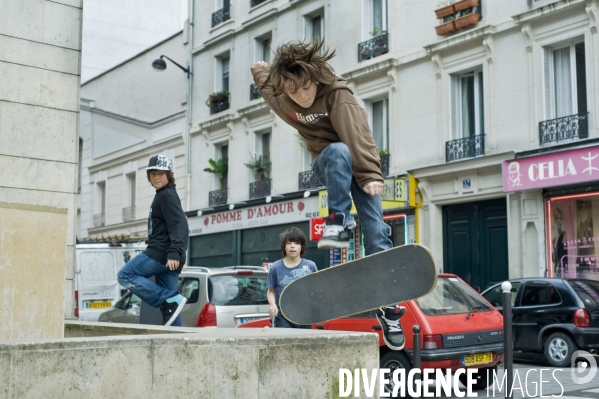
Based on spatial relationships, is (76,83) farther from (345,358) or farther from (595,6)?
(595,6)

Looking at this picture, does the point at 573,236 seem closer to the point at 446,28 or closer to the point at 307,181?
the point at 446,28

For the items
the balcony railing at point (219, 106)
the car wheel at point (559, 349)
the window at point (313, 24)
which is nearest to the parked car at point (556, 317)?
the car wheel at point (559, 349)

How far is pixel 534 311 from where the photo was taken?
12914 mm

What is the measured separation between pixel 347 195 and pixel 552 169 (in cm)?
1319

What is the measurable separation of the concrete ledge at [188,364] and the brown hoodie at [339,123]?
111cm

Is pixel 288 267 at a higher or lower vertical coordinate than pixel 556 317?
higher

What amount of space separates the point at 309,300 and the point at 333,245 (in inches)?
30.4

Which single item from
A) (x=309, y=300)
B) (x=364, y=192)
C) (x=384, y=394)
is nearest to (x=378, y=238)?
(x=364, y=192)

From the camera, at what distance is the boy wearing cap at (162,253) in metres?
7.20

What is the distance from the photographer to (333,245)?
15.8ft

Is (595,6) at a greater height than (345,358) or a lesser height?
greater

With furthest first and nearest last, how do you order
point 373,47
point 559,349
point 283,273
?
point 373,47 < point 559,349 < point 283,273

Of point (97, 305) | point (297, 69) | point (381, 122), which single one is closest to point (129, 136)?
point (381, 122)

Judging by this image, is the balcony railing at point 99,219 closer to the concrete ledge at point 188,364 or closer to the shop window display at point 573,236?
the shop window display at point 573,236
